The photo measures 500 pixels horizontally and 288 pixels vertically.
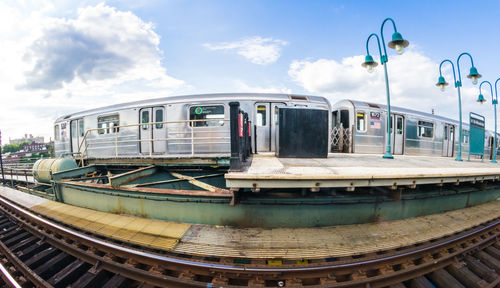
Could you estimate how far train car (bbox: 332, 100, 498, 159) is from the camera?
9648 mm

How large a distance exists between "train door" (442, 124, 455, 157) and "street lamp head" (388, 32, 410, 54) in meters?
9.70

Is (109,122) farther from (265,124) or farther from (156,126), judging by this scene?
(265,124)

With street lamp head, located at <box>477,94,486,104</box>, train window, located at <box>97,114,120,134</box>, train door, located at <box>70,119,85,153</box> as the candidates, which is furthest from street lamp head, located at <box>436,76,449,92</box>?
train door, located at <box>70,119,85,153</box>

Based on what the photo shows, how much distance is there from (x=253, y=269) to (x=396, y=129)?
1143 cm

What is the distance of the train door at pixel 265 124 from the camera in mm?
7988

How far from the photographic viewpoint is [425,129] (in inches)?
445

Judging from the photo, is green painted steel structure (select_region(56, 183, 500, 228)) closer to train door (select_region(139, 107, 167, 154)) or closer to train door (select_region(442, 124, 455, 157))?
train door (select_region(139, 107, 167, 154))

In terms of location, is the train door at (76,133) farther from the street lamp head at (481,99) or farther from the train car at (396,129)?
the street lamp head at (481,99)

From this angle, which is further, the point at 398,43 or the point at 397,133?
the point at 397,133

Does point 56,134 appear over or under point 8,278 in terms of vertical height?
over

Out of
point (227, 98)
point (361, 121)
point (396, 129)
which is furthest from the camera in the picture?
point (396, 129)

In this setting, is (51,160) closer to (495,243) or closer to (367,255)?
(367,255)

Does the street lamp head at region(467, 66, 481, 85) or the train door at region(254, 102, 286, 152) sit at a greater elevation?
the street lamp head at region(467, 66, 481, 85)

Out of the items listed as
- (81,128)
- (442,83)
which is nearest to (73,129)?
(81,128)
